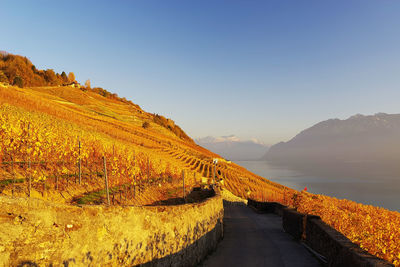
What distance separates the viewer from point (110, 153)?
72.2ft

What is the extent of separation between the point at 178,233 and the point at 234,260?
4.41 metres

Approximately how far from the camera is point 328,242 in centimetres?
862

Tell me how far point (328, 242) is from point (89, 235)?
8.62 m

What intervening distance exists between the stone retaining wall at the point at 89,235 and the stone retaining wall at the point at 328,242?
5.27m

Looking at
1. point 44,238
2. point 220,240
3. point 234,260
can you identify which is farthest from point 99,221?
point 220,240

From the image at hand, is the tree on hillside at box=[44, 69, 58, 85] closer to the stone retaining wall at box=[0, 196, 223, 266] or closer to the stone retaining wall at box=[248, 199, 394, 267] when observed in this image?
the stone retaining wall at box=[248, 199, 394, 267]

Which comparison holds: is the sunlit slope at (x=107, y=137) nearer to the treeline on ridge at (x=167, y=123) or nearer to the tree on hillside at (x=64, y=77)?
the treeline on ridge at (x=167, y=123)

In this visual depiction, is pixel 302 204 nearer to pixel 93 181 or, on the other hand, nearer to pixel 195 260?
pixel 195 260

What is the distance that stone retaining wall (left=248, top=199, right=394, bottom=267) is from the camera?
19.6ft

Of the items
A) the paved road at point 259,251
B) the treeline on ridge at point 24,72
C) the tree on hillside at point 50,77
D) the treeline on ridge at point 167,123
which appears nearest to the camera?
the paved road at point 259,251

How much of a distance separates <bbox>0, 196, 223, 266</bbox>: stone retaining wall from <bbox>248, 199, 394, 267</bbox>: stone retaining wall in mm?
5266

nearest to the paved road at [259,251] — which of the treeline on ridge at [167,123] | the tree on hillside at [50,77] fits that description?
the treeline on ridge at [167,123]

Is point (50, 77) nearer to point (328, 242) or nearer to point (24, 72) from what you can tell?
point (24, 72)

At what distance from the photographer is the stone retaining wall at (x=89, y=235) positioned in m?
3.51
